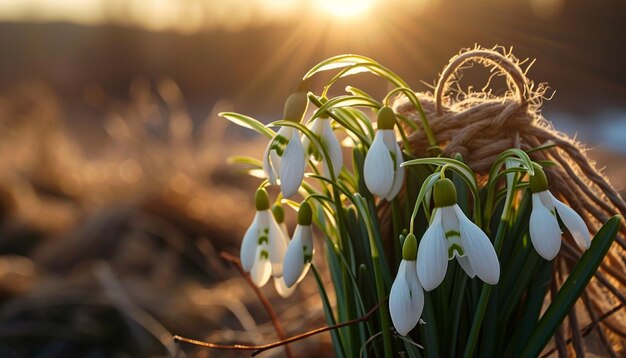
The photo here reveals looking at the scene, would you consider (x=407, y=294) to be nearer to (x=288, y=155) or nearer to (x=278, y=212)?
(x=288, y=155)

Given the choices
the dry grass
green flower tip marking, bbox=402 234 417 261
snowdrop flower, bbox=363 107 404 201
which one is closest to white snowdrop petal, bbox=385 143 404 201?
snowdrop flower, bbox=363 107 404 201

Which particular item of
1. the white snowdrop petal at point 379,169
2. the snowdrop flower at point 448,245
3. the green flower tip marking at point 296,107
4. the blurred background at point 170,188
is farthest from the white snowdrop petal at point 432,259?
the blurred background at point 170,188

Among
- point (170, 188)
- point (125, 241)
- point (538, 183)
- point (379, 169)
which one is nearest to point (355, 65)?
point (379, 169)

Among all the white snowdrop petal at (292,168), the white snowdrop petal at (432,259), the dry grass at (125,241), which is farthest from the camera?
the dry grass at (125,241)

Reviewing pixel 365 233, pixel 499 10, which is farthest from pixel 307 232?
pixel 499 10

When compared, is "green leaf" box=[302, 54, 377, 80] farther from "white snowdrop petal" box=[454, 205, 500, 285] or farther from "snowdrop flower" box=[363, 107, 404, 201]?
"white snowdrop petal" box=[454, 205, 500, 285]

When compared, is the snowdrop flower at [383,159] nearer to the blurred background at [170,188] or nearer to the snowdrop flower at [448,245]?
the snowdrop flower at [448,245]
